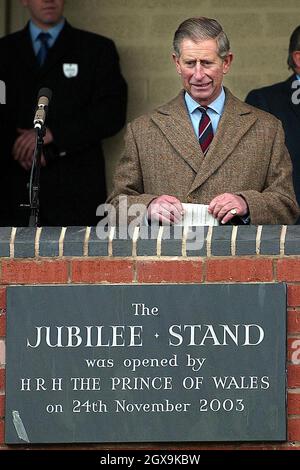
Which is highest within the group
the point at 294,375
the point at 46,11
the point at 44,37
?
the point at 46,11

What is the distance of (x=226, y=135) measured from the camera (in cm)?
1016

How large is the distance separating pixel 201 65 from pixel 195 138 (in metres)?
0.35

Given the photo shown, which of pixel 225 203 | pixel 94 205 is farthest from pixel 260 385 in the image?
pixel 94 205

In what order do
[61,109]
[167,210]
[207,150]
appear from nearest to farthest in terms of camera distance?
[167,210] < [207,150] < [61,109]

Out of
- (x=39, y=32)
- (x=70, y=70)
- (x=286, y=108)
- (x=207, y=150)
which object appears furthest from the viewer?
(x=39, y=32)

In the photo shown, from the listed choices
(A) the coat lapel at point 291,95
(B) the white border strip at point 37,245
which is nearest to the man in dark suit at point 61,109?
(A) the coat lapel at point 291,95

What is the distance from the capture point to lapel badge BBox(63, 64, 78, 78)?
12.4 m

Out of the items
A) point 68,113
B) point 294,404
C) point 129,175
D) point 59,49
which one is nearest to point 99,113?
point 68,113

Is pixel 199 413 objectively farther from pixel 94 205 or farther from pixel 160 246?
pixel 94 205

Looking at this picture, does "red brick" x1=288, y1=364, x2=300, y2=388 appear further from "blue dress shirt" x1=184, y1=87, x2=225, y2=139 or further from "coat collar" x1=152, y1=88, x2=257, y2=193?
→ "blue dress shirt" x1=184, y1=87, x2=225, y2=139

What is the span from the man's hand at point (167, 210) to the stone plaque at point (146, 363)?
0.32 meters

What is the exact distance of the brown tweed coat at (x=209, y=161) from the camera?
398 inches

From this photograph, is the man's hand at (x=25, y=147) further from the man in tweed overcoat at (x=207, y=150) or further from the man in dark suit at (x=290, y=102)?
the man in tweed overcoat at (x=207, y=150)

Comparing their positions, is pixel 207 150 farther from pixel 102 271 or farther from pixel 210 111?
pixel 102 271
